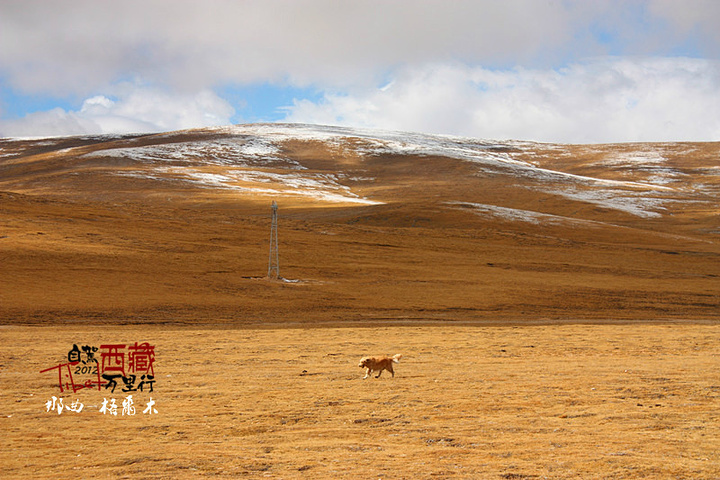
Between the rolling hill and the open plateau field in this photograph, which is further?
the rolling hill

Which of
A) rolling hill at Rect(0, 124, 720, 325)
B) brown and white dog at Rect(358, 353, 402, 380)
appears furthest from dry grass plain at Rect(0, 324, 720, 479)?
rolling hill at Rect(0, 124, 720, 325)

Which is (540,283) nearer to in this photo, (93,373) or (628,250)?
(628,250)

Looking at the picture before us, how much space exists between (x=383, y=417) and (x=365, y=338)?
1032 cm

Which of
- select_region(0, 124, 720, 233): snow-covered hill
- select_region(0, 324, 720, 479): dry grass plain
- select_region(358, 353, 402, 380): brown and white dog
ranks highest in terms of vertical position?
select_region(0, 124, 720, 233): snow-covered hill

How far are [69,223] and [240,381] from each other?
38.5m

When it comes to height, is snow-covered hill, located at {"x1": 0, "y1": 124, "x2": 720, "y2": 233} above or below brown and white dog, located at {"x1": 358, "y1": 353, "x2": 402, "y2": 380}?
above

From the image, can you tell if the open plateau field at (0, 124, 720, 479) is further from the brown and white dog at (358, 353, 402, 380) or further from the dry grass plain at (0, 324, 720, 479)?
the brown and white dog at (358, 353, 402, 380)

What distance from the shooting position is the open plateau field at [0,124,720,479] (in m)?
8.80

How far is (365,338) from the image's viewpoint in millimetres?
20922

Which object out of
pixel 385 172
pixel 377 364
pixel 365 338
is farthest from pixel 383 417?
pixel 385 172

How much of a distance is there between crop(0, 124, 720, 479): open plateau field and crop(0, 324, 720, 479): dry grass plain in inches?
2.1

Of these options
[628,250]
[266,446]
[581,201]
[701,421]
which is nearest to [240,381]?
[266,446]

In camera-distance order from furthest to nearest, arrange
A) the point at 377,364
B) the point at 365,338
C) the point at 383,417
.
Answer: the point at 365,338
the point at 377,364
the point at 383,417

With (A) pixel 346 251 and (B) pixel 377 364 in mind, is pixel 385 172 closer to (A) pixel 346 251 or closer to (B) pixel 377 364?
(A) pixel 346 251
